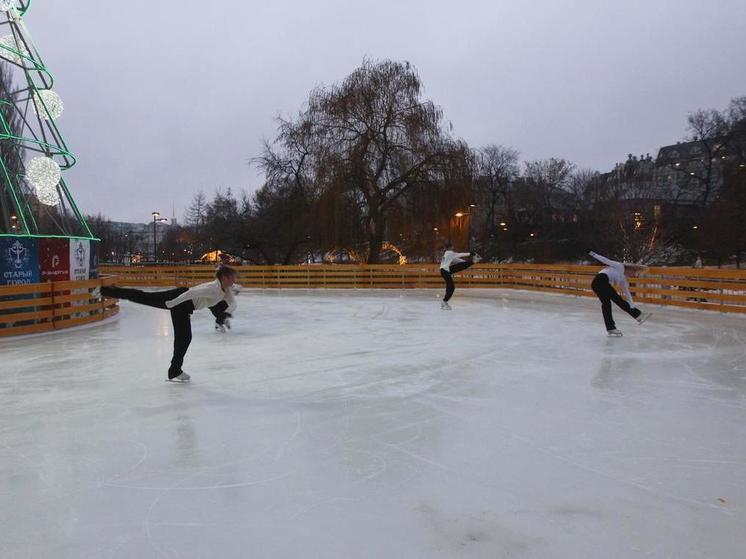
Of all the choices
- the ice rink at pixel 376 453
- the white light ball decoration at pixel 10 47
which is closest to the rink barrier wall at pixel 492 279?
the ice rink at pixel 376 453

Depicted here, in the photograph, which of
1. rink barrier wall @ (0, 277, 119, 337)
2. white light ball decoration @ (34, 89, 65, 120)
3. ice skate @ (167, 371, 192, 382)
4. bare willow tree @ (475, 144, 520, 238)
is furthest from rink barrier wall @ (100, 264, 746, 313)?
bare willow tree @ (475, 144, 520, 238)

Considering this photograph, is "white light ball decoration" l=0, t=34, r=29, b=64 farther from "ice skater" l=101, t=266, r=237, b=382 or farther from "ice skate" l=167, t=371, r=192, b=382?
"ice skate" l=167, t=371, r=192, b=382

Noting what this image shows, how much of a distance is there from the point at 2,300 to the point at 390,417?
797cm

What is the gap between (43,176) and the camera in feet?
38.2

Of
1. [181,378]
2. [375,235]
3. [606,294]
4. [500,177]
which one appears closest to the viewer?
[181,378]

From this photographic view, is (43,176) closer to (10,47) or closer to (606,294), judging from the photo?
(10,47)

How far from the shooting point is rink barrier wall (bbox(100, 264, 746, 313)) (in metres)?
11.9

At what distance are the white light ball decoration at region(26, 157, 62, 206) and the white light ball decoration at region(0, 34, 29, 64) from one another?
2580 millimetres

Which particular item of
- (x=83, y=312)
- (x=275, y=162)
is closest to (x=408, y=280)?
(x=275, y=162)

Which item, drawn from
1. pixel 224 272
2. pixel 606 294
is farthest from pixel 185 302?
pixel 606 294

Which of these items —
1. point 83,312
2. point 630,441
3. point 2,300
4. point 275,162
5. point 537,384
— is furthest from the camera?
point 275,162

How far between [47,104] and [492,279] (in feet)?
51.2

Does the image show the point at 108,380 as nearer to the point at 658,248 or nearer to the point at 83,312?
the point at 83,312

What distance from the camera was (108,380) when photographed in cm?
564
